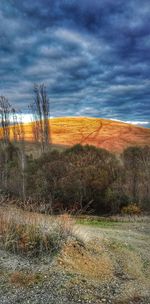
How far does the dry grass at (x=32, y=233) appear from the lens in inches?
371

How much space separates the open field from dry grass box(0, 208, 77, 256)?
3cm

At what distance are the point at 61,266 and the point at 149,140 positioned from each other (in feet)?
217

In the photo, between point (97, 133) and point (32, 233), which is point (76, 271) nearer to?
point (32, 233)

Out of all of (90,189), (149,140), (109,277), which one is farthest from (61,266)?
(149,140)

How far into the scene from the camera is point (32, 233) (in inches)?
383

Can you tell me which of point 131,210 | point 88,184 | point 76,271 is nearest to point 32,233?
point 76,271

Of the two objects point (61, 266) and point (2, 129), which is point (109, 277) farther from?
point (2, 129)

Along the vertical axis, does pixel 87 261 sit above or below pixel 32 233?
below

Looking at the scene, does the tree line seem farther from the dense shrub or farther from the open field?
the open field

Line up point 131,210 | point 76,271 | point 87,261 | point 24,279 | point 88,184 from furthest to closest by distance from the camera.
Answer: point 88,184 < point 131,210 < point 87,261 < point 76,271 < point 24,279

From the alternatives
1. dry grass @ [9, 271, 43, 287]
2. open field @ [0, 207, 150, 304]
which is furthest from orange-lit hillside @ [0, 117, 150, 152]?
dry grass @ [9, 271, 43, 287]

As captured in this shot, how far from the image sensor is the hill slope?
69750 millimetres

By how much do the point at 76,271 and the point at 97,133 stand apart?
71777mm

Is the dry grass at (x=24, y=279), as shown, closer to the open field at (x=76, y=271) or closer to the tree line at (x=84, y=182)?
the open field at (x=76, y=271)
